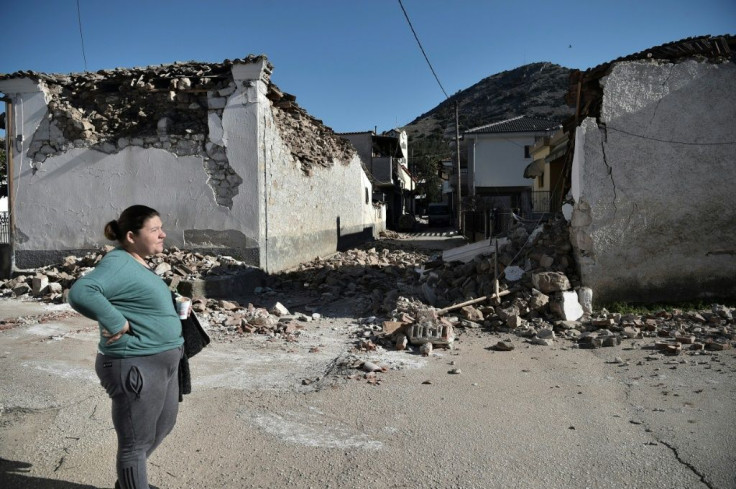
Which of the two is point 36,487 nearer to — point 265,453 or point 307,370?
point 265,453

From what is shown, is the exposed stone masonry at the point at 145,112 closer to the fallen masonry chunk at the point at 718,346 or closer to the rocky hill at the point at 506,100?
the fallen masonry chunk at the point at 718,346

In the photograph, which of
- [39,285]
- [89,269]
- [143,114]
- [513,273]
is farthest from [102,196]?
Answer: [513,273]

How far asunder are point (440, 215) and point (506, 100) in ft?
136

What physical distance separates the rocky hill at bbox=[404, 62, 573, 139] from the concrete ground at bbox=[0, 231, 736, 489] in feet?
192

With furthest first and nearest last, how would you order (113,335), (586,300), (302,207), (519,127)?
(519,127) < (302,207) < (586,300) < (113,335)

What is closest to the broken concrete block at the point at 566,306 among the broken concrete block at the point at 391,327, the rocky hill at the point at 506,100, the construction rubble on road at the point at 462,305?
the construction rubble on road at the point at 462,305

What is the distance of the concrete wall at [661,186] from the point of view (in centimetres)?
704

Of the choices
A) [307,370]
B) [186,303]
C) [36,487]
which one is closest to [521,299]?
[307,370]

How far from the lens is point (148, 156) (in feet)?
32.6

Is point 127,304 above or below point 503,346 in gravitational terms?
above

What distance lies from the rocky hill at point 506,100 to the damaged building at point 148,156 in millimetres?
53814

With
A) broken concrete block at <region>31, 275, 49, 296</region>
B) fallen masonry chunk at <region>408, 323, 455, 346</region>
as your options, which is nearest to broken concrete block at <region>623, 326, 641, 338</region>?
fallen masonry chunk at <region>408, 323, 455, 346</region>

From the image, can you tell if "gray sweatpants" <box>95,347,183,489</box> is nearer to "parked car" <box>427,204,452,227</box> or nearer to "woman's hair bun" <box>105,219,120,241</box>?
"woman's hair bun" <box>105,219,120,241</box>

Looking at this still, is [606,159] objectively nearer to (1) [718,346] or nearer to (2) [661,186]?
(2) [661,186]
